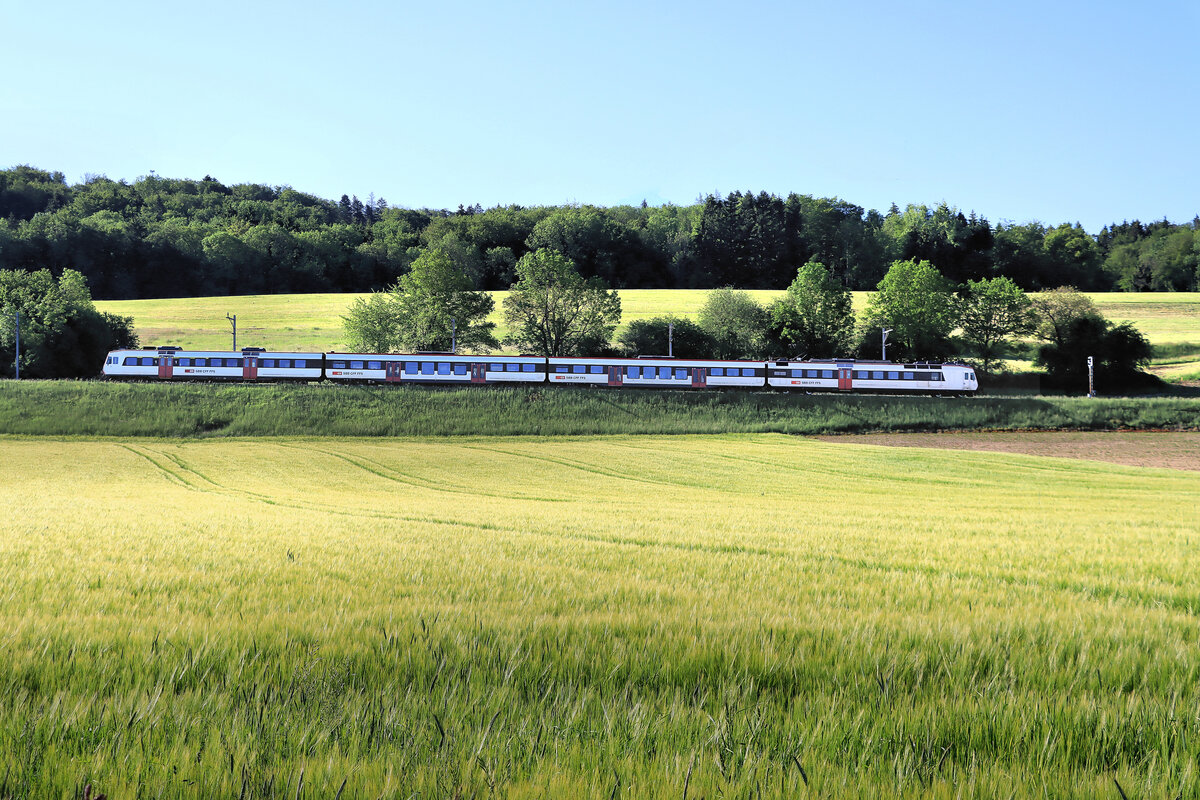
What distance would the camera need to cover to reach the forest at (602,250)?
134 meters

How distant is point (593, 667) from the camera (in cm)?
409

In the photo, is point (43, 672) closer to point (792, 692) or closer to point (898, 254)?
point (792, 692)

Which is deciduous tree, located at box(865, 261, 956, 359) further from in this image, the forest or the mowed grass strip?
the mowed grass strip

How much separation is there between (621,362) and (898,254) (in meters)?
88.2

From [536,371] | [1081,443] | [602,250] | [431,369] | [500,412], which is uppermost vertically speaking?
[602,250]

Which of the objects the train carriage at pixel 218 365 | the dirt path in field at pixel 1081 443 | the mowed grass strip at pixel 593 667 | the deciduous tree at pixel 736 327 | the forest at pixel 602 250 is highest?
the forest at pixel 602 250

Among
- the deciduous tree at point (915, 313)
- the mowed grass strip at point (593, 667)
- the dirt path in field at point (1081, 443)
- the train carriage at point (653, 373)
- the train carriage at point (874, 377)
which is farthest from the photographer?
the deciduous tree at point (915, 313)

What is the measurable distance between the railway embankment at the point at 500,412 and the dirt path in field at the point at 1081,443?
2.55 meters

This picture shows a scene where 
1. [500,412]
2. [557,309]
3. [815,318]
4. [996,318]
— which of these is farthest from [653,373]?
[996,318]

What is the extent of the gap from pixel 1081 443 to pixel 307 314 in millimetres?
101757

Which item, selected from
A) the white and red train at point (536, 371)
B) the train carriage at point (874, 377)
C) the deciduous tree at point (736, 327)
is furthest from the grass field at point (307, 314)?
the train carriage at point (874, 377)

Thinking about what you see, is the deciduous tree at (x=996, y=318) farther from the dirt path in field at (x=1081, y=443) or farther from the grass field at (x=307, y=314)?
the dirt path in field at (x=1081, y=443)

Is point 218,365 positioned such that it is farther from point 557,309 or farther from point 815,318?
point 815,318

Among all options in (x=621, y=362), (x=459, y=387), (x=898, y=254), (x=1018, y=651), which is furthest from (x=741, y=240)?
(x=1018, y=651)
